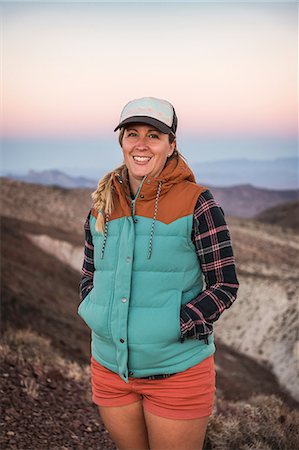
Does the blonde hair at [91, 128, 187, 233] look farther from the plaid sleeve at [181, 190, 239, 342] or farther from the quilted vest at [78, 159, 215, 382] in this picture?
the plaid sleeve at [181, 190, 239, 342]

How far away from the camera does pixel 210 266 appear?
10.1 feet

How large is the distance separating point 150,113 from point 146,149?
0.21 meters

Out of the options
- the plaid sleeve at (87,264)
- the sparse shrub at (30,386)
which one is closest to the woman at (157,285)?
the plaid sleeve at (87,264)

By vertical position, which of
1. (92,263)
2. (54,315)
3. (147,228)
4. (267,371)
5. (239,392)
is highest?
(147,228)

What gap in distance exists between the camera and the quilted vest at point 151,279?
3029 millimetres

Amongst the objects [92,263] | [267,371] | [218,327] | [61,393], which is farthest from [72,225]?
[92,263]

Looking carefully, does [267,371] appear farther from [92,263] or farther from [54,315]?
[92,263]

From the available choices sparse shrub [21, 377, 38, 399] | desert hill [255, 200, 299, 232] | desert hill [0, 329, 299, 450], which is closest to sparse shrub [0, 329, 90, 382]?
desert hill [0, 329, 299, 450]

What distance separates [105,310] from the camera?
314 cm

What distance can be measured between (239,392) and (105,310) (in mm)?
10510

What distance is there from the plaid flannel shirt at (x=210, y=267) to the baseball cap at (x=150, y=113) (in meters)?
0.47

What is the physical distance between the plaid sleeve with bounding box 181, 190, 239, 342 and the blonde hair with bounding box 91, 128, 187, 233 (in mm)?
431

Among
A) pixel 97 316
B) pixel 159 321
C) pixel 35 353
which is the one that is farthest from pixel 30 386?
pixel 159 321

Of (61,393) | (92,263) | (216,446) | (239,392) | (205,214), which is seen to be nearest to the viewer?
(205,214)
